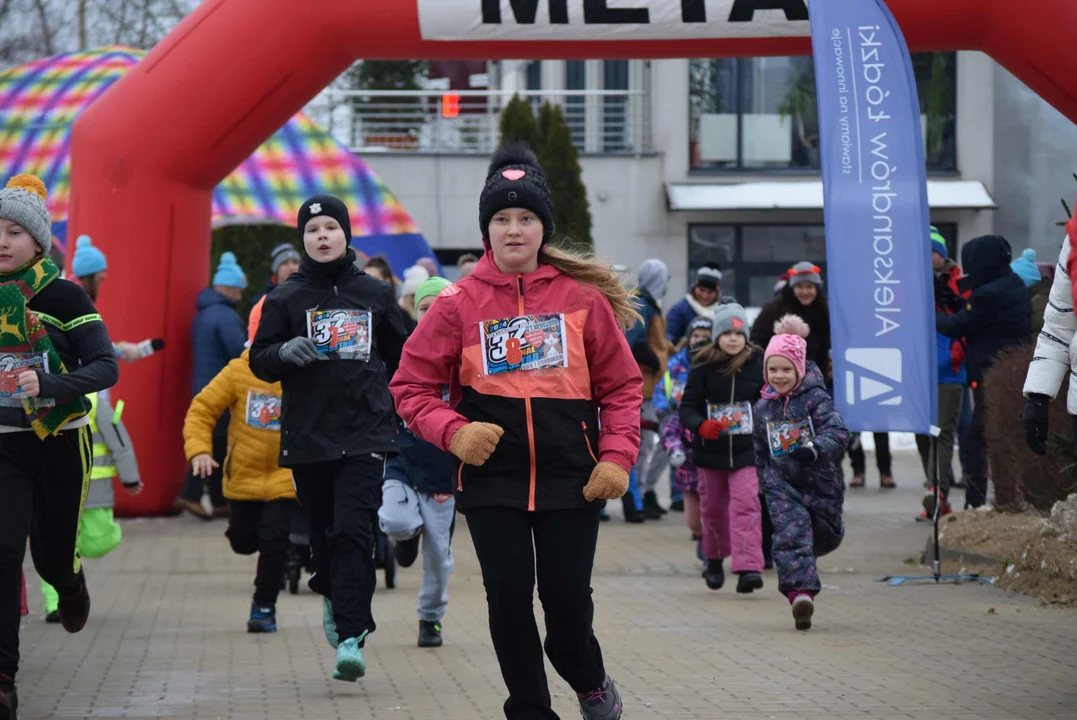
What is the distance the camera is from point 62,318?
6648 mm

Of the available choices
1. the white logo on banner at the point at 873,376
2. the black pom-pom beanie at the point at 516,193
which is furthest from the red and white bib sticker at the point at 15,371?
the white logo on banner at the point at 873,376

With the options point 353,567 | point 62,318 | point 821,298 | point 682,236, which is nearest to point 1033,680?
point 353,567

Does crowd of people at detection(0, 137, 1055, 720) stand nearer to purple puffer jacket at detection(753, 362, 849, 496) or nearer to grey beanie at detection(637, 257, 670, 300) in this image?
purple puffer jacket at detection(753, 362, 849, 496)

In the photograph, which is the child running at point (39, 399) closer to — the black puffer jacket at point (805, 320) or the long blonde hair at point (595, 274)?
the long blonde hair at point (595, 274)

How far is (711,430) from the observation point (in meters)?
10.3

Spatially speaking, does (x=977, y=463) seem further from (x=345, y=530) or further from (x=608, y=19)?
(x=345, y=530)

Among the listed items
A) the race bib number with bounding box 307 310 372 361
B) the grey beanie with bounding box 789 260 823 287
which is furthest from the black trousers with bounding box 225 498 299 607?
the grey beanie with bounding box 789 260 823 287

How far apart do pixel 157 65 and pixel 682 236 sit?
604 inches

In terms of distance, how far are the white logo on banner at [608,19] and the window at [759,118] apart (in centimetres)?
1522

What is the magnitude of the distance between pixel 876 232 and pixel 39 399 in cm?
554

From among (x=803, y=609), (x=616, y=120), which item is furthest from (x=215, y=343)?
(x=616, y=120)

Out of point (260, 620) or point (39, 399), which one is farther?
point (260, 620)

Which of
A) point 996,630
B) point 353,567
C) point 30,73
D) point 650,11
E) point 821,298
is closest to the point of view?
point 353,567

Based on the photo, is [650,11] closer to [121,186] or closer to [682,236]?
[121,186]
